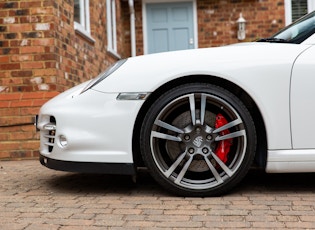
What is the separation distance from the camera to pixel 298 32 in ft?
11.3

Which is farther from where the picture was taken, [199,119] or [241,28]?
[241,28]

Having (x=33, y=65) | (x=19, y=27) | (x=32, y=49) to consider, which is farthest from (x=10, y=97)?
(x=19, y=27)

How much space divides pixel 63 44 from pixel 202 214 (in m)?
4.08

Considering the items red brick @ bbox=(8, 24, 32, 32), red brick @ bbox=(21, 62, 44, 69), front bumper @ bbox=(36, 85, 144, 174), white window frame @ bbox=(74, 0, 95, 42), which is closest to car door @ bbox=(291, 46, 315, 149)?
front bumper @ bbox=(36, 85, 144, 174)

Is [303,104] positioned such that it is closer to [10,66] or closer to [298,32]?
[298,32]

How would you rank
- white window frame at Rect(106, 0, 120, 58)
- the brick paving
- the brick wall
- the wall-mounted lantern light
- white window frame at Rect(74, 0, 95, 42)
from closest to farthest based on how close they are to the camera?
the brick paving
the brick wall
white window frame at Rect(74, 0, 95, 42)
white window frame at Rect(106, 0, 120, 58)
the wall-mounted lantern light

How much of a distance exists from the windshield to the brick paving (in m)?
1.17

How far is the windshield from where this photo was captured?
3.33m

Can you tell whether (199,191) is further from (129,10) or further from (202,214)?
(129,10)

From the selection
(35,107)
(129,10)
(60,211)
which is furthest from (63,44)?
(129,10)

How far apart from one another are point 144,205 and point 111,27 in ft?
25.6

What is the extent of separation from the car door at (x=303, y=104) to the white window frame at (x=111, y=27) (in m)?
6.71

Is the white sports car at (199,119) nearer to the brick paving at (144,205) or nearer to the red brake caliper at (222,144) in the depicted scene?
the red brake caliper at (222,144)

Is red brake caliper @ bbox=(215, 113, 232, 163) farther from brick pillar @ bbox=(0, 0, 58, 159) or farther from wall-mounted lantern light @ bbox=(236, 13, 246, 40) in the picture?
wall-mounted lantern light @ bbox=(236, 13, 246, 40)
